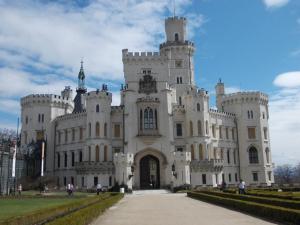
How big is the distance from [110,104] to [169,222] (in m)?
49.8

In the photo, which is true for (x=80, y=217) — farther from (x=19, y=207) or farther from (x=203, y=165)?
(x=203, y=165)

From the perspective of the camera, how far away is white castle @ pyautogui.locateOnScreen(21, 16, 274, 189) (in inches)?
2499

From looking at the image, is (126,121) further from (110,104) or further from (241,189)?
(241,189)

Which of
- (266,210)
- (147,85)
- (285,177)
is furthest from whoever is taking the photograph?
(285,177)

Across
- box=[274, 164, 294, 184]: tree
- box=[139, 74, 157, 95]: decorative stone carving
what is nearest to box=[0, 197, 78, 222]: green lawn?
box=[139, 74, 157, 95]: decorative stone carving

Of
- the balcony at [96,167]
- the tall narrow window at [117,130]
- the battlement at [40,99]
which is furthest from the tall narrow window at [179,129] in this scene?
the battlement at [40,99]

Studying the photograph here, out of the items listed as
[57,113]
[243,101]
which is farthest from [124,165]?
[243,101]

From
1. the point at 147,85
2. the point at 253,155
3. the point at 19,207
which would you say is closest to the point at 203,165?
the point at 253,155

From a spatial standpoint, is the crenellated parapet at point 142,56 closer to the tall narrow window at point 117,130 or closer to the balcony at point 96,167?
the tall narrow window at point 117,130

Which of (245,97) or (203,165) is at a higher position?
(245,97)

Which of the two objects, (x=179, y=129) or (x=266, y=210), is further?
(x=179, y=129)

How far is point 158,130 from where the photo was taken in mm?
64250

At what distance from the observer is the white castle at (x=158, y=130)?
63469mm

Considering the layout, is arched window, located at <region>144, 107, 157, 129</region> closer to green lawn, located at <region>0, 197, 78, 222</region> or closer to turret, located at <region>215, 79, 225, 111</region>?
turret, located at <region>215, 79, 225, 111</region>
